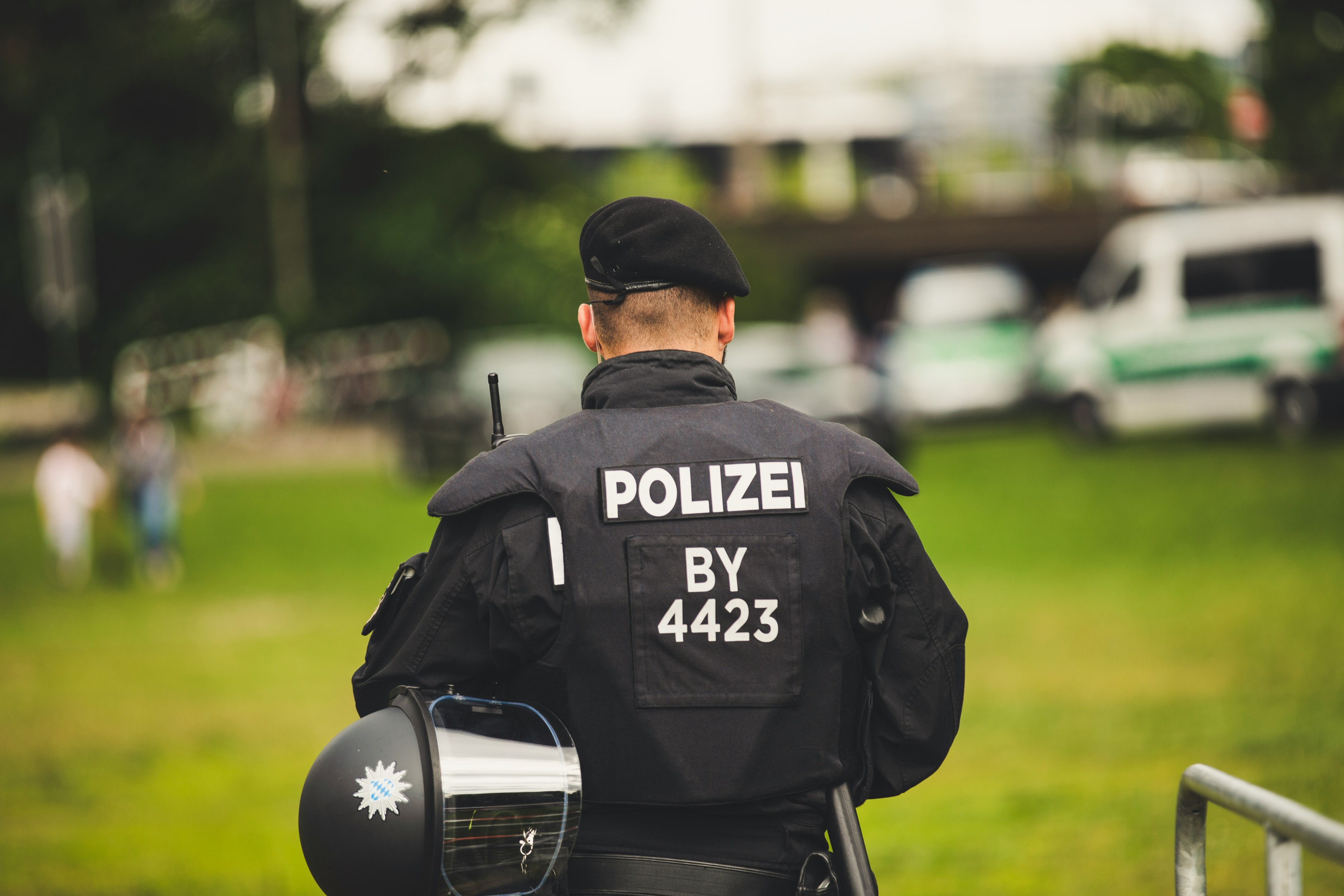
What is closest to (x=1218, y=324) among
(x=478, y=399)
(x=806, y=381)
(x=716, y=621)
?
(x=806, y=381)

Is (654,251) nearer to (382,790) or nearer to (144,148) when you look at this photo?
(382,790)

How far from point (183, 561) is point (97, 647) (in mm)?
4078

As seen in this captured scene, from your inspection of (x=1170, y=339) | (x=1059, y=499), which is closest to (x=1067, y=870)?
(x=1059, y=499)

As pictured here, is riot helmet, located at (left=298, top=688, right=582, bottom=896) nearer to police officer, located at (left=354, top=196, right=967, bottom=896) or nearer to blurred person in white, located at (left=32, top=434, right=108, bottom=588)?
police officer, located at (left=354, top=196, right=967, bottom=896)

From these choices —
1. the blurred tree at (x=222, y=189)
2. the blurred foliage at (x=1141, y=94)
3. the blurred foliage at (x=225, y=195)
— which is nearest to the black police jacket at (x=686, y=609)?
the blurred foliage at (x=225, y=195)

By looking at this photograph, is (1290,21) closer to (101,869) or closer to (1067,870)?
(1067,870)

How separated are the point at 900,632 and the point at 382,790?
82cm

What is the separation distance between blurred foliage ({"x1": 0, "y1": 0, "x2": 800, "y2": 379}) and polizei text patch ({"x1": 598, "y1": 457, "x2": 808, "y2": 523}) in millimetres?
27768

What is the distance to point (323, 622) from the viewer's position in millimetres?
10758

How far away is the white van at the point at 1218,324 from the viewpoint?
16750 mm

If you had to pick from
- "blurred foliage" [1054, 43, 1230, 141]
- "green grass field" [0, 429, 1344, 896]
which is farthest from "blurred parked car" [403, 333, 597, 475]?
"blurred foliage" [1054, 43, 1230, 141]

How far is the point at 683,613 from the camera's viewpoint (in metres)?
2.20

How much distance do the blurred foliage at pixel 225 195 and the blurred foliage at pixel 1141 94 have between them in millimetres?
36666

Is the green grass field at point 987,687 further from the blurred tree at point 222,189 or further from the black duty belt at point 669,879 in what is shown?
the blurred tree at point 222,189
